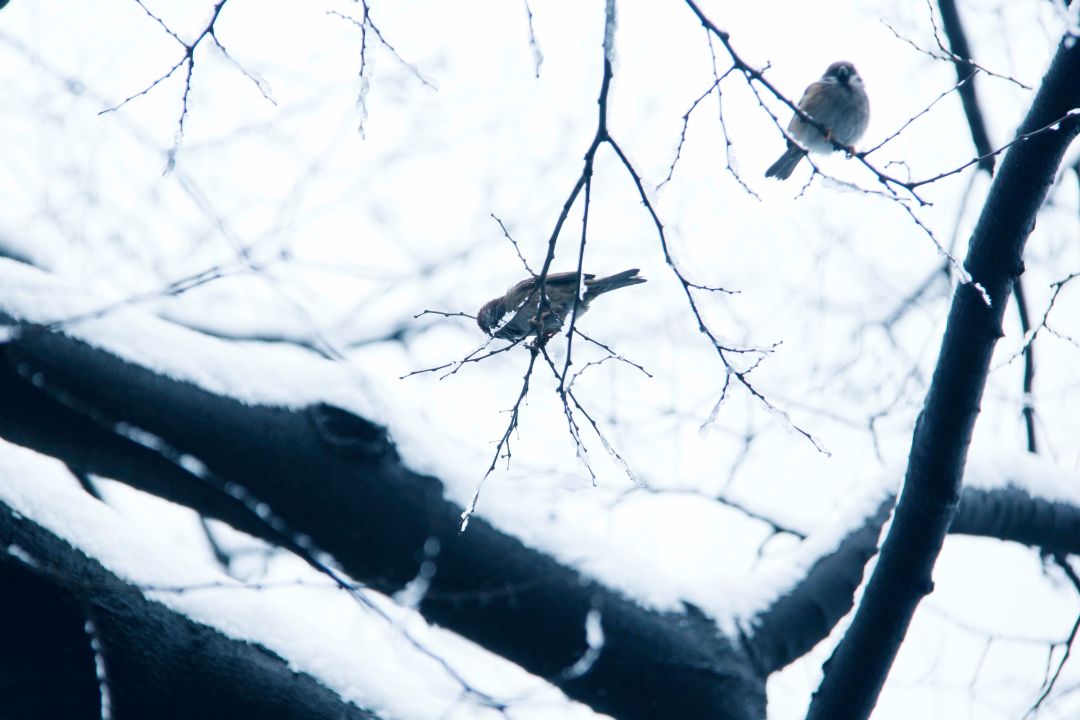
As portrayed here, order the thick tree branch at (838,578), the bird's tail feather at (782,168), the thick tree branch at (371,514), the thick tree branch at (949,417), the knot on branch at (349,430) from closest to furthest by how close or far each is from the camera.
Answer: the thick tree branch at (949,417) < the thick tree branch at (371,514) < the knot on branch at (349,430) < the thick tree branch at (838,578) < the bird's tail feather at (782,168)

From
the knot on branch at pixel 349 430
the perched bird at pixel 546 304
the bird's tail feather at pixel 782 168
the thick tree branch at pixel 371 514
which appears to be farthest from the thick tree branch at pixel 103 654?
the bird's tail feather at pixel 782 168

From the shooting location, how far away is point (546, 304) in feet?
6.93

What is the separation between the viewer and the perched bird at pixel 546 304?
2203 millimetres

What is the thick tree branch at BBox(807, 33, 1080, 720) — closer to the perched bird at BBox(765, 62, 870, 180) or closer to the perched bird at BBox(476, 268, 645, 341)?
the perched bird at BBox(476, 268, 645, 341)

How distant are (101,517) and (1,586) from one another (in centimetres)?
28

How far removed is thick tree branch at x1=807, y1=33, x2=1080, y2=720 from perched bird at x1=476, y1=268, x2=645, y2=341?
950 millimetres

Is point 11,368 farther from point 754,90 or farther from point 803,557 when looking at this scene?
point 803,557

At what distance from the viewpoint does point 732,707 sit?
2.42 metres

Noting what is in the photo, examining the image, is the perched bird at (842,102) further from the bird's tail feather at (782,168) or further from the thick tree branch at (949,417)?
the thick tree branch at (949,417)

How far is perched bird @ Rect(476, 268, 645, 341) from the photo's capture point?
220 cm

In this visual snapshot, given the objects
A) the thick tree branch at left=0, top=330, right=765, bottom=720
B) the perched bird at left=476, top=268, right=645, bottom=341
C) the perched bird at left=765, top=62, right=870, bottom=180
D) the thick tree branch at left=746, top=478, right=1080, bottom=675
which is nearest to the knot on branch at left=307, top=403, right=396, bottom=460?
the thick tree branch at left=0, top=330, right=765, bottom=720

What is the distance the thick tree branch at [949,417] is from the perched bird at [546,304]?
95 centimetres

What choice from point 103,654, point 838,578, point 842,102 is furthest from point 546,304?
point 842,102

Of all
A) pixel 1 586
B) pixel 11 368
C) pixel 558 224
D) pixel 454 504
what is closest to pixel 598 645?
pixel 454 504
